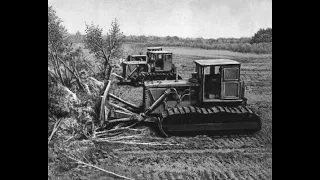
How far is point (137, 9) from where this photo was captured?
18.9 feet

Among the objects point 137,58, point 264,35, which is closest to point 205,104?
point 137,58

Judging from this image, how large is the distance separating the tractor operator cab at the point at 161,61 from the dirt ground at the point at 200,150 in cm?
9

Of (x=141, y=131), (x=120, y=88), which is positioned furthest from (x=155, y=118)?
(x=120, y=88)

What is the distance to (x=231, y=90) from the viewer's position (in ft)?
18.3

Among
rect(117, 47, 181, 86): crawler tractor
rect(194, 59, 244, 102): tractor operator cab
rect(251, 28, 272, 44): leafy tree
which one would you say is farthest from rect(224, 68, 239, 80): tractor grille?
rect(117, 47, 181, 86): crawler tractor

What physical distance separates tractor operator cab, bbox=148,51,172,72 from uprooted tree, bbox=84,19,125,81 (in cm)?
50

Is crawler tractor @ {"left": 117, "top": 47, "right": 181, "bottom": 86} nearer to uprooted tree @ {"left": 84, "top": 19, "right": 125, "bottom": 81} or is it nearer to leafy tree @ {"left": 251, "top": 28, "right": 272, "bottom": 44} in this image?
uprooted tree @ {"left": 84, "top": 19, "right": 125, "bottom": 81}

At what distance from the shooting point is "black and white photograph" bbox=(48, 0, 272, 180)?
5562 millimetres

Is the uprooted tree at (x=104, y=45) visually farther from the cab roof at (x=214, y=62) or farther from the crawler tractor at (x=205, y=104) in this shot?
the cab roof at (x=214, y=62)

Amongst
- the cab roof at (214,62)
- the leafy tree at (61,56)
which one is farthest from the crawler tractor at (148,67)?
the leafy tree at (61,56)

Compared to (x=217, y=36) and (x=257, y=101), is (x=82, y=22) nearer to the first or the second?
(x=217, y=36)

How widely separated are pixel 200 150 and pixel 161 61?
140 cm

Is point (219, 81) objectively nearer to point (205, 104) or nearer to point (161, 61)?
point (205, 104)
